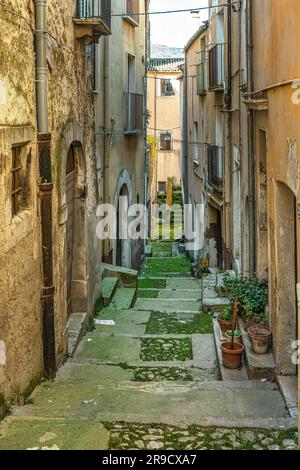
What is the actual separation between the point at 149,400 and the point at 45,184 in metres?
2.84

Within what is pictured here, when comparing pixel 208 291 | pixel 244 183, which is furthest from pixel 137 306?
pixel 244 183

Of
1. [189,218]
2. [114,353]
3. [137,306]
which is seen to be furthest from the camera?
[189,218]

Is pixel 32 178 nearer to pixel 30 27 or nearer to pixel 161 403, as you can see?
pixel 30 27

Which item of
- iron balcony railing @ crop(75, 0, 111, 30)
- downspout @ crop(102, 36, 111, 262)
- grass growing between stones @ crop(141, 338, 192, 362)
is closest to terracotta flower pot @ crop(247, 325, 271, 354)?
grass growing between stones @ crop(141, 338, 192, 362)

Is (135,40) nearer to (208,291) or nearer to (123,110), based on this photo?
(123,110)

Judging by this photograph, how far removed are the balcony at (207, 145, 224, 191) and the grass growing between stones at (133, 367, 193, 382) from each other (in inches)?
321

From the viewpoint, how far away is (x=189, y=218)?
27.7 metres

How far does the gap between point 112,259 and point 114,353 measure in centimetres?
600

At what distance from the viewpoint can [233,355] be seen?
27.3ft

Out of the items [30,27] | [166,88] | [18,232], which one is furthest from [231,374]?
[166,88]

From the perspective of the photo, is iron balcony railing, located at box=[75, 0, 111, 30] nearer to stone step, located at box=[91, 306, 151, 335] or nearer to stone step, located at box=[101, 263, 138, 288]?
stone step, located at box=[91, 306, 151, 335]

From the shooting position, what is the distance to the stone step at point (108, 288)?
1286 cm

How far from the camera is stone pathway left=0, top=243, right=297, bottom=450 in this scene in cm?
556

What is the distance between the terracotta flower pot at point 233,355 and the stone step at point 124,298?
189 inches
